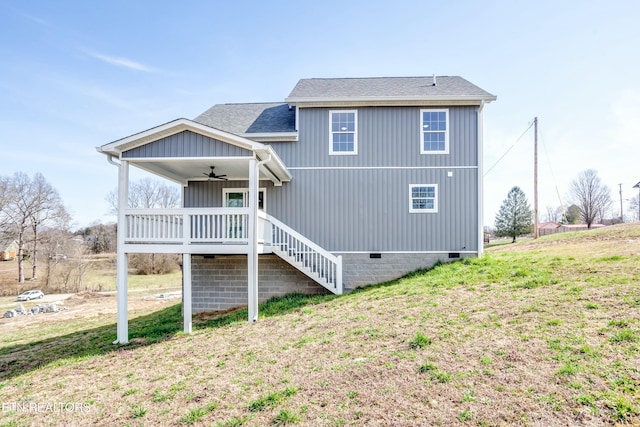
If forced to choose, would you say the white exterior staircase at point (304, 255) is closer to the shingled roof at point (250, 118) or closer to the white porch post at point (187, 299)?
the white porch post at point (187, 299)

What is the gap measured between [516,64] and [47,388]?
Result: 16133 millimetres

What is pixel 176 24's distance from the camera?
12586 mm

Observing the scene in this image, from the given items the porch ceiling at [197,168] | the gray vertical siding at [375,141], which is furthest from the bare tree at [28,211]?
the gray vertical siding at [375,141]

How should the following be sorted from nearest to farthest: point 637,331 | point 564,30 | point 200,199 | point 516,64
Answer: point 637,331, point 564,30, point 200,199, point 516,64

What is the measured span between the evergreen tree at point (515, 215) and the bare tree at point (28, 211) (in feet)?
138

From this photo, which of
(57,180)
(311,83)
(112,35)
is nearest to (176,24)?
(112,35)

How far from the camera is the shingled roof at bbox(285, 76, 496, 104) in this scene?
10539 millimetres

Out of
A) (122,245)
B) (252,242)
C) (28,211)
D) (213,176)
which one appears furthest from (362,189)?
(28,211)

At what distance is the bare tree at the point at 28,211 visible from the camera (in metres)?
30.0

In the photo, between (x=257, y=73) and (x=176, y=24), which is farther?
(x=257, y=73)

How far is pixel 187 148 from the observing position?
7.87 meters

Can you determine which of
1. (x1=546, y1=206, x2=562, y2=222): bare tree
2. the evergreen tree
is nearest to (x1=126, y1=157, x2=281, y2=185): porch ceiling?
the evergreen tree

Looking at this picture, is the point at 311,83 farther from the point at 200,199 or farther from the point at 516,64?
the point at 516,64

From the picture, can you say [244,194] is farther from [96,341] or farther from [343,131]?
[96,341]
